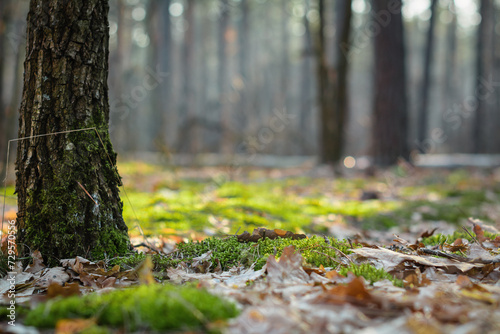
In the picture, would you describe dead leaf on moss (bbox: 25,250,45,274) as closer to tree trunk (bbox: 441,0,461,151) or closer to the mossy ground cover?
the mossy ground cover

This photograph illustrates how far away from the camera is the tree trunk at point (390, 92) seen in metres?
9.16

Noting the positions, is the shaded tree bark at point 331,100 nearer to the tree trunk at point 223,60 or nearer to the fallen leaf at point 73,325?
the fallen leaf at point 73,325

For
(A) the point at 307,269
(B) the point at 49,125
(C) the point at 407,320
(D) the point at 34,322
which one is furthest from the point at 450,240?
(B) the point at 49,125

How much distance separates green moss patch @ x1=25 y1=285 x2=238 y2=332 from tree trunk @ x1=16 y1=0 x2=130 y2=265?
2.44ft

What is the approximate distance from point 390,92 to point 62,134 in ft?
28.5

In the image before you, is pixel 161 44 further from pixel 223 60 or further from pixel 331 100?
pixel 331 100

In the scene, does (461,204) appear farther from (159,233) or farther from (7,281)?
(7,281)

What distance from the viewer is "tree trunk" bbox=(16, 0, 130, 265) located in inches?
82.1

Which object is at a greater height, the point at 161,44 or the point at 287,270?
the point at 161,44

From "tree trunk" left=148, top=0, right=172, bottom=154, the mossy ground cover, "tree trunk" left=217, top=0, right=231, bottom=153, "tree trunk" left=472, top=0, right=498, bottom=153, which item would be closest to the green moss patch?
the mossy ground cover

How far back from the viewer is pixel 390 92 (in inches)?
365

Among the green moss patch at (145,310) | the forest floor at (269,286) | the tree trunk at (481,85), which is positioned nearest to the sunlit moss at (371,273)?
the forest floor at (269,286)

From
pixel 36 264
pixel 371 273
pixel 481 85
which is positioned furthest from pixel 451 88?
pixel 36 264

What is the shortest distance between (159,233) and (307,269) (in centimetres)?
175
